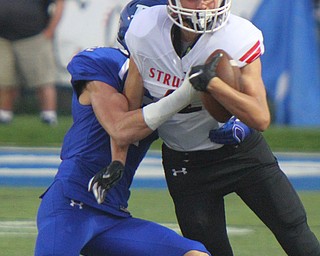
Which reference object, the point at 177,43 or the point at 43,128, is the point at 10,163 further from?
the point at 177,43

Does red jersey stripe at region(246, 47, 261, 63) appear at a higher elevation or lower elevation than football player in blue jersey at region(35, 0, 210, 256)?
higher

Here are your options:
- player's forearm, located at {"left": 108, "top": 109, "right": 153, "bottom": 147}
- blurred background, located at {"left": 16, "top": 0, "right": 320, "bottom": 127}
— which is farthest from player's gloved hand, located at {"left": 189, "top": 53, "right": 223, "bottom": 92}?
blurred background, located at {"left": 16, "top": 0, "right": 320, "bottom": 127}

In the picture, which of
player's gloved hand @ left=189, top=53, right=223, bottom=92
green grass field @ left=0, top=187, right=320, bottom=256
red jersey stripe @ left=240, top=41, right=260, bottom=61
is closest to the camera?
player's gloved hand @ left=189, top=53, right=223, bottom=92

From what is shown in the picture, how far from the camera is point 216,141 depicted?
4062 millimetres

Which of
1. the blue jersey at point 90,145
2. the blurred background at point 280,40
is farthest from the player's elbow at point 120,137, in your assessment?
the blurred background at point 280,40

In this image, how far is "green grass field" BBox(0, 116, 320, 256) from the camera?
5.46 m

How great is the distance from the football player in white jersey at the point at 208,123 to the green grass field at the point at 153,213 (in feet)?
3.75

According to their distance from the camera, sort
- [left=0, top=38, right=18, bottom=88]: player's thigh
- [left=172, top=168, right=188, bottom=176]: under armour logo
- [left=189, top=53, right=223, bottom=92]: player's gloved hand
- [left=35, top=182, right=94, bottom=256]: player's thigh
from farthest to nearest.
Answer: [left=0, top=38, right=18, bottom=88]: player's thigh → [left=172, top=168, right=188, bottom=176]: under armour logo → [left=35, top=182, right=94, bottom=256]: player's thigh → [left=189, top=53, right=223, bottom=92]: player's gloved hand

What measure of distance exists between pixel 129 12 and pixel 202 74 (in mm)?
732

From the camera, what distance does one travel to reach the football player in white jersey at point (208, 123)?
372 cm

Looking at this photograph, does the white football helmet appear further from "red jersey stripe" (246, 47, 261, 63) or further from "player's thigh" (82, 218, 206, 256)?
"player's thigh" (82, 218, 206, 256)

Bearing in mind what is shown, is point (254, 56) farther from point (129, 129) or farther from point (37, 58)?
point (37, 58)

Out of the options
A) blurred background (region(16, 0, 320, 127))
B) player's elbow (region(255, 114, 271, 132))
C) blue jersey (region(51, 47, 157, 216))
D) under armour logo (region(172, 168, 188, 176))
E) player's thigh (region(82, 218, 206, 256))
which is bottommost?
blurred background (region(16, 0, 320, 127))

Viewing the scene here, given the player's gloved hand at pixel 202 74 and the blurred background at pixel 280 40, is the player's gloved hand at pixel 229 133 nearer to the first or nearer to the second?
the player's gloved hand at pixel 202 74
